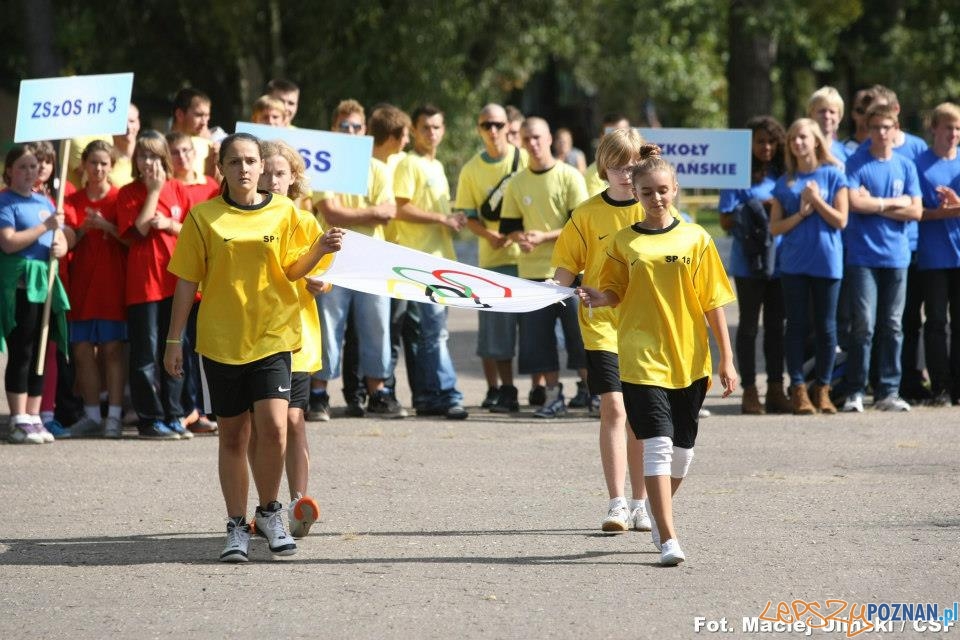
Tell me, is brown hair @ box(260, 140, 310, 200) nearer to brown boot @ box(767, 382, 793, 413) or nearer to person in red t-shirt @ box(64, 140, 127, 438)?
person in red t-shirt @ box(64, 140, 127, 438)

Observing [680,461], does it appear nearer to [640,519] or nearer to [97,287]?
[640,519]

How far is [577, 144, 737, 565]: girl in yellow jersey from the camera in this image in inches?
276

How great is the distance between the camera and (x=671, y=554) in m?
6.88

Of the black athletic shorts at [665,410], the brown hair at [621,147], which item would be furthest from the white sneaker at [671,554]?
the brown hair at [621,147]

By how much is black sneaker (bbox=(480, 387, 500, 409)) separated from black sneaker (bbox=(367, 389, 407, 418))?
29.9 inches

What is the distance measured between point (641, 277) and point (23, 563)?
119 inches

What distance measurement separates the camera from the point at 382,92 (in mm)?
30562

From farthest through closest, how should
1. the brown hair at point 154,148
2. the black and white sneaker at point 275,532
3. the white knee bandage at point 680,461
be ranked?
the brown hair at point 154,148, the black and white sneaker at point 275,532, the white knee bandage at point 680,461

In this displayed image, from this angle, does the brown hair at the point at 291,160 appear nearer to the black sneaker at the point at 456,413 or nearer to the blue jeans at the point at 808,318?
the black sneaker at the point at 456,413

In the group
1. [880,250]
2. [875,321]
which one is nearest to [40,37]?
[875,321]

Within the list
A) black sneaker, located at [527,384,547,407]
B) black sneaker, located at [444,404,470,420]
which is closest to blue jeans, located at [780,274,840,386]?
black sneaker, located at [527,384,547,407]

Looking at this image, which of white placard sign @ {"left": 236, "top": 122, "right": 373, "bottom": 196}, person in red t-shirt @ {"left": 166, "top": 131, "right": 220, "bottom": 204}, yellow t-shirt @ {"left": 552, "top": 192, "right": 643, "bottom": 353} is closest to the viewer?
yellow t-shirt @ {"left": 552, "top": 192, "right": 643, "bottom": 353}

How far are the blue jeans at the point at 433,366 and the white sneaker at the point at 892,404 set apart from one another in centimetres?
312

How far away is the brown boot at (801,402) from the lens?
11.8 meters
